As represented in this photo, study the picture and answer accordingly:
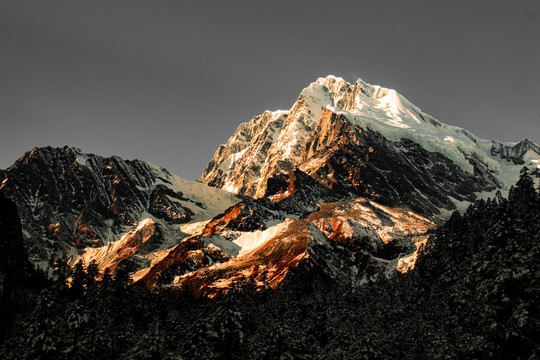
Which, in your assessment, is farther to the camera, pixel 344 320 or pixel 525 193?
pixel 525 193

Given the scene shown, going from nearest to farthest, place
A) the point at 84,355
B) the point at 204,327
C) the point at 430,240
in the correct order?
the point at 84,355, the point at 204,327, the point at 430,240

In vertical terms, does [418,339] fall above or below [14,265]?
below

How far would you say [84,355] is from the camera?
41.5 meters

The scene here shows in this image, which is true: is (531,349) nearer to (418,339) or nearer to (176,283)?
(418,339)

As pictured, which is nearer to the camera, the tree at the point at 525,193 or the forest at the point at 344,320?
the forest at the point at 344,320

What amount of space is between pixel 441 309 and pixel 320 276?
8940 centimetres

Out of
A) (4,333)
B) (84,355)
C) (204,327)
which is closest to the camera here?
(84,355)

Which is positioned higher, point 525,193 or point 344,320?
point 525,193

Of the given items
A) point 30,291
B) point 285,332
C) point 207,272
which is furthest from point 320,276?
point 285,332

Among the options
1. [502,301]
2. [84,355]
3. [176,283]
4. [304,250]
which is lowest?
[84,355]

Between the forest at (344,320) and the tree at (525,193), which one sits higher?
the tree at (525,193)

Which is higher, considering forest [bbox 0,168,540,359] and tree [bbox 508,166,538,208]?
tree [bbox 508,166,538,208]

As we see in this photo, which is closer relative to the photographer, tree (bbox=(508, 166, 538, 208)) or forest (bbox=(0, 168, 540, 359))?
forest (bbox=(0, 168, 540, 359))

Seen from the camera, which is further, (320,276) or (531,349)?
(320,276)
